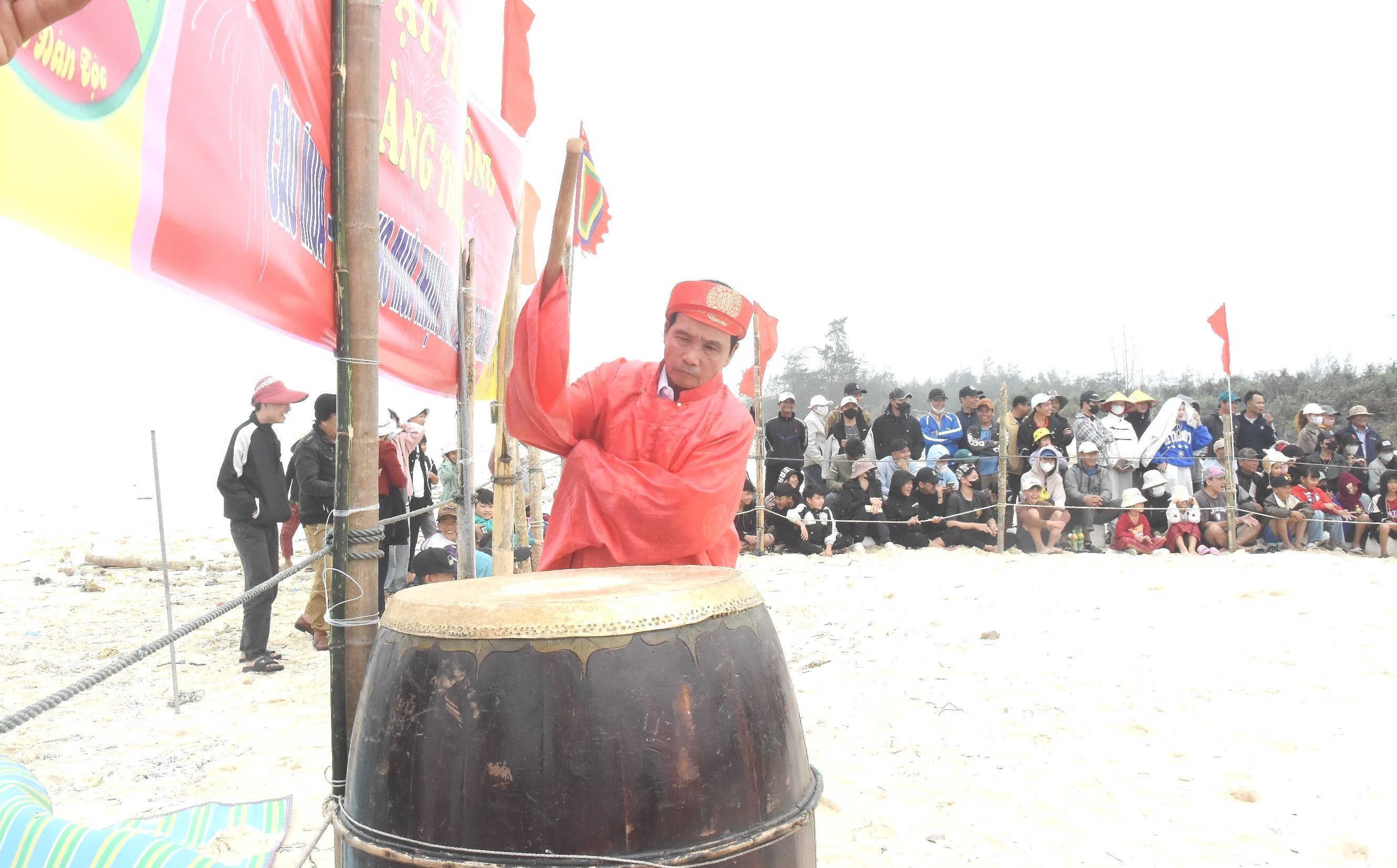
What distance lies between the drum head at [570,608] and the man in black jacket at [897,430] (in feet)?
29.8

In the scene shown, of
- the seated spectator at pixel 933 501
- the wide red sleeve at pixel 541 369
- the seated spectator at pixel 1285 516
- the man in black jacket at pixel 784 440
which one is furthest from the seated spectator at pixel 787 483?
the wide red sleeve at pixel 541 369

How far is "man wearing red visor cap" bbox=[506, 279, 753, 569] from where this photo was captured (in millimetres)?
2434

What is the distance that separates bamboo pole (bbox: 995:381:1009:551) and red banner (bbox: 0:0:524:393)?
330 inches

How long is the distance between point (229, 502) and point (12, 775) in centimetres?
391

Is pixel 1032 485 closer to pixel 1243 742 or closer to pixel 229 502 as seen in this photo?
pixel 1243 742

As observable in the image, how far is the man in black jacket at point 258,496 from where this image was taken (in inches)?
235

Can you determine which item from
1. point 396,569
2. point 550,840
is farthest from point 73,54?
point 396,569

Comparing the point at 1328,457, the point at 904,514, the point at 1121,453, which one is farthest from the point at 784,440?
the point at 1328,457

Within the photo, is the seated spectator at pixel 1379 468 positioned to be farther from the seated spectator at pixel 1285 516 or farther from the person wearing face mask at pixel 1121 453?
the person wearing face mask at pixel 1121 453

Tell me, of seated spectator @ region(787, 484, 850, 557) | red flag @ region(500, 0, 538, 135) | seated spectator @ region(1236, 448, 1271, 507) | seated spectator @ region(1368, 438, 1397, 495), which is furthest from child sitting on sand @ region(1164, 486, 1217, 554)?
red flag @ region(500, 0, 538, 135)

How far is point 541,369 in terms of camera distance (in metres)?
2.42

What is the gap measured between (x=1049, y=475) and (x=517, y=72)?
771cm

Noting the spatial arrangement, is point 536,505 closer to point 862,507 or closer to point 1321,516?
point 862,507

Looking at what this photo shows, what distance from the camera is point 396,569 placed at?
746 cm
